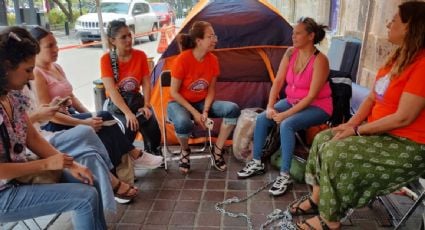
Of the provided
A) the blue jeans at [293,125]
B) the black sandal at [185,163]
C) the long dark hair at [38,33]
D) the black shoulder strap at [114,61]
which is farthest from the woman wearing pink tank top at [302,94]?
the long dark hair at [38,33]

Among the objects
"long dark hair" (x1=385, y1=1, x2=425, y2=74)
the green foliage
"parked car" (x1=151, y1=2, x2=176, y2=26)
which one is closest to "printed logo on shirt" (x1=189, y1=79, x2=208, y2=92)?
"long dark hair" (x1=385, y1=1, x2=425, y2=74)

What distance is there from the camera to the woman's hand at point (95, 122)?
2529 mm

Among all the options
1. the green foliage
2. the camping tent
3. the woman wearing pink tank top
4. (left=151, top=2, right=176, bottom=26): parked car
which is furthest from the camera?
the green foliage

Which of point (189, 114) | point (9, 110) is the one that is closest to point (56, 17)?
point (189, 114)

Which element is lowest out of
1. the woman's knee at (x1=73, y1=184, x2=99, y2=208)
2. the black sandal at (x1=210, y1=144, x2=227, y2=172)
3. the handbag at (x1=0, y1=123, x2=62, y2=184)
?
the black sandal at (x1=210, y1=144, x2=227, y2=172)

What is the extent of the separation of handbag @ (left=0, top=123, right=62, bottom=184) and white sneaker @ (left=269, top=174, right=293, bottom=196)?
61.1 inches

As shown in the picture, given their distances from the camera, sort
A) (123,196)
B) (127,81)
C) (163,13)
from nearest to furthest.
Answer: (123,196) → (127,81) → (163,13)

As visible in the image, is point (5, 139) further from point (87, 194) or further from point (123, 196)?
point (123, 196)

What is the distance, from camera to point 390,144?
200 cm

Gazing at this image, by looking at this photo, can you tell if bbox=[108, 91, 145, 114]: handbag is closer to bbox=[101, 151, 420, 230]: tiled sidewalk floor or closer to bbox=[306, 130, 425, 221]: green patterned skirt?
bbox=[101, 151, 420, 230]: tiled sidewalk floor

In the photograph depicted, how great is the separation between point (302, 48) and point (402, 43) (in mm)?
904

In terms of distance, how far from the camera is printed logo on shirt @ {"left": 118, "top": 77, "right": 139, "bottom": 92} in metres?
3.01

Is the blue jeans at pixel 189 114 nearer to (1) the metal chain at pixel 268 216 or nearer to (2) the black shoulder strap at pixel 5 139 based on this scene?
(1) the metal chain at pixel 268 216

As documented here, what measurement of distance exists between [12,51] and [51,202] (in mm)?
691
